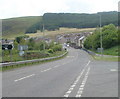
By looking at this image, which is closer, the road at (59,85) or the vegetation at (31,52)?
the road at (59,85)

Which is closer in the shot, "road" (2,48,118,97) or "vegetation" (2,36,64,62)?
"road" (2,48,118,97)

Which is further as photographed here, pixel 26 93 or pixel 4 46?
pixel 4 46

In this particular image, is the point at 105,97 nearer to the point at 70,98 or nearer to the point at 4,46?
the point at 70,98

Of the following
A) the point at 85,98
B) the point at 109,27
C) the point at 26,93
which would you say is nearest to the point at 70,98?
the point at 85,98

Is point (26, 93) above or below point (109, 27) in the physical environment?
below

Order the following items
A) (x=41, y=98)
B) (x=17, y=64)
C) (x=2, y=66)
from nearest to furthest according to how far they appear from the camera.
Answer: (x=41, y=98), (x=2, y=66), (x=17, y=64)

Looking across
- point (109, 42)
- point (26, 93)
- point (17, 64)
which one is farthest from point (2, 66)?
point (109, 42)

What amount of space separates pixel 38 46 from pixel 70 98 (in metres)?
105

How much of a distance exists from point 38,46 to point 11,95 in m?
104

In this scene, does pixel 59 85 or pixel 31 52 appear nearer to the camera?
pixel 59 85

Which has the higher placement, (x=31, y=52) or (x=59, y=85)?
(x=31, y=52)

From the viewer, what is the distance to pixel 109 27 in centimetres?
12281

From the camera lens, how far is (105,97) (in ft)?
36.9

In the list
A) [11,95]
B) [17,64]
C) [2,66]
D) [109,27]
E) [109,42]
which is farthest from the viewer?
[109,27]
